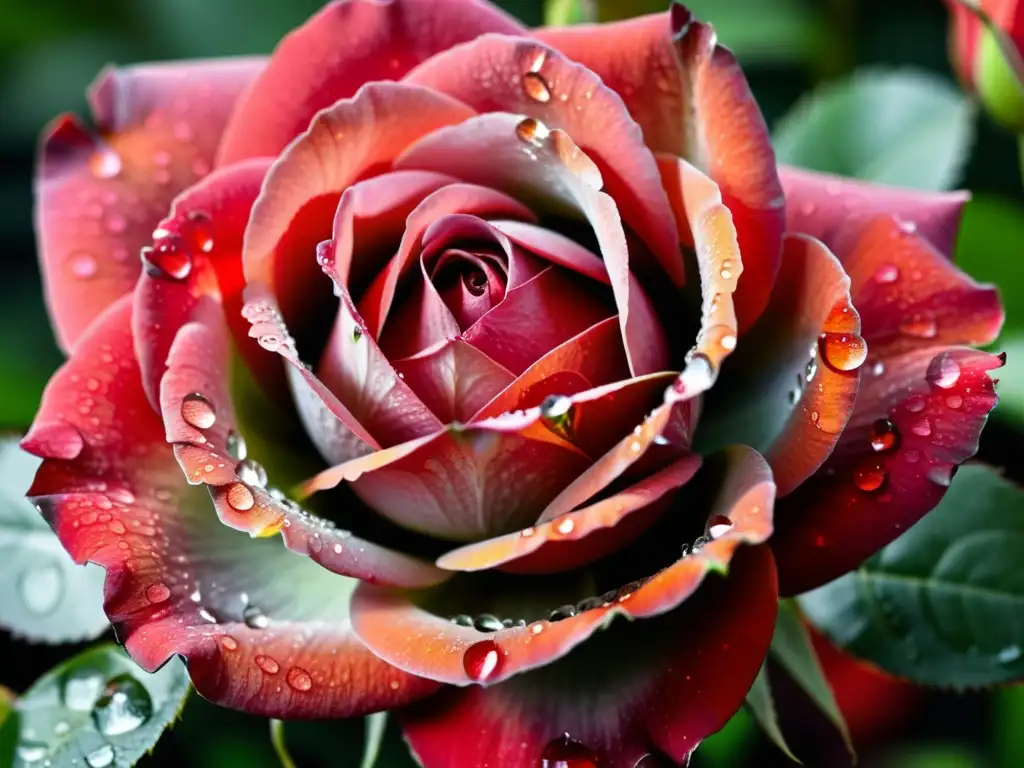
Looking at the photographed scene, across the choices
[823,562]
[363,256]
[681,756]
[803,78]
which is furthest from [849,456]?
[803,78]

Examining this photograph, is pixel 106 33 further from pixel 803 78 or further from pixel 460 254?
pixel 460 254

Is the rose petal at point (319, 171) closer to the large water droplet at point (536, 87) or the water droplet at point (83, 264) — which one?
the large water droplet at point (536, 87)

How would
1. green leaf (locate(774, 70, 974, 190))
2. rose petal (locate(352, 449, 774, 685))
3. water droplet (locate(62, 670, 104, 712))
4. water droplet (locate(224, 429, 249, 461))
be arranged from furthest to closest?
green leaf (locate(774, 70, 974, 190)) → water droplet (locate(62, 670, 104, 712)) → water droplet (locate(224, 429, 249, 461)) → rose petal (locate(352, 449, 774, 685))

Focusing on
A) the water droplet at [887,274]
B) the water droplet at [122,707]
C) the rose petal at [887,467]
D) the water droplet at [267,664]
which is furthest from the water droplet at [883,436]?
the water droplet at [122,707]

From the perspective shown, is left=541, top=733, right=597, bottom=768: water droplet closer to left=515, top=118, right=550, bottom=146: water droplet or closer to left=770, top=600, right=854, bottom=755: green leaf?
left=770, top=600, right=854, bottom=755: green leaf

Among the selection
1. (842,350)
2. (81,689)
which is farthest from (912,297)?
(81,689)

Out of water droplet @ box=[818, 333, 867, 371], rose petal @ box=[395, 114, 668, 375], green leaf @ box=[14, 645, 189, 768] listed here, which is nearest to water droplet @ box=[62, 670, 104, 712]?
green leaf @ box=[14, 645, 189, 768]

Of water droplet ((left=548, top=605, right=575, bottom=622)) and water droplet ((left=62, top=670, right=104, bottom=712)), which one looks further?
water droplet ((left=62, top=670, right=104, bottom=712))
